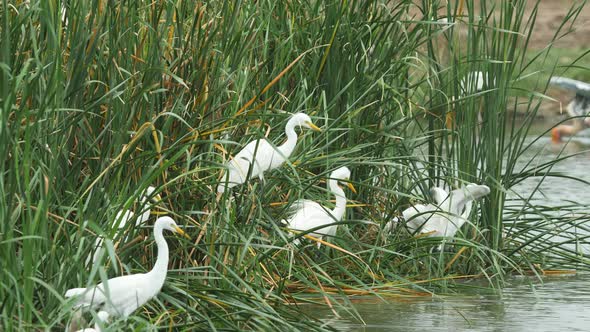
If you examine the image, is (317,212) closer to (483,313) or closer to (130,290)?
(483,313)

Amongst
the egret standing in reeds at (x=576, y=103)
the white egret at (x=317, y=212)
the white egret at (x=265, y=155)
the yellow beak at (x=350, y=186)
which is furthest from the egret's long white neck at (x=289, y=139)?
the egret standing in reeds at (x=576, y=103)

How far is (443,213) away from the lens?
5953mm

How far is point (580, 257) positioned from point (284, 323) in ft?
9.00

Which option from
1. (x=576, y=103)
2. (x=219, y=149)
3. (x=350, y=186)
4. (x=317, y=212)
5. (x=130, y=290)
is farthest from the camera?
(x=576, y=103)

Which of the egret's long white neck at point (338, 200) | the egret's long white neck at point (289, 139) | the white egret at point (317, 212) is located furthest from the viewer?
the egret's long white neck at point (338, 200)

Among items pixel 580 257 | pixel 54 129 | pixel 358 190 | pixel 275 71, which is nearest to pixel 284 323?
pixel 54 129

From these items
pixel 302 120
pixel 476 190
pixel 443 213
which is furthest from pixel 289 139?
pixel 476 190

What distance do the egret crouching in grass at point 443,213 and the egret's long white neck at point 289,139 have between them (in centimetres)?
68

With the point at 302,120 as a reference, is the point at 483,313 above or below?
below

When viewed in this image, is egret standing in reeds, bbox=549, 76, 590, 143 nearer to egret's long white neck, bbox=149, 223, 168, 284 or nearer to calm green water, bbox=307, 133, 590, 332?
calm green water, bbox=307, 133, 590, 332

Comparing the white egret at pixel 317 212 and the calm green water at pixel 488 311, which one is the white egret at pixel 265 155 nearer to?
the white egret at pixel 317 212

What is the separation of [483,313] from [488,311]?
0.06 meters

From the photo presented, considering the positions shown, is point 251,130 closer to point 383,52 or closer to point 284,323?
point 383,52

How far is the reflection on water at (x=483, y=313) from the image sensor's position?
507 cm
